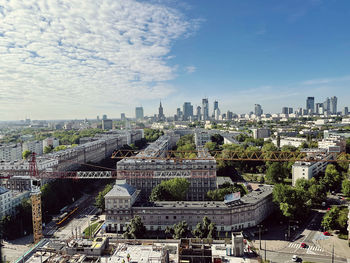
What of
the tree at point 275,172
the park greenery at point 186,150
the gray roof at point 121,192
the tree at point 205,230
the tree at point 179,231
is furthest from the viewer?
the park greenery at point 186,150

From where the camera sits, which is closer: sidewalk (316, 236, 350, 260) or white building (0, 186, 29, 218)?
sidewalk (316, 236, 350, 260)

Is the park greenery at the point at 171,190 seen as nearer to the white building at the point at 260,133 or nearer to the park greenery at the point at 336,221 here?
the park greenery at the point at 336,221

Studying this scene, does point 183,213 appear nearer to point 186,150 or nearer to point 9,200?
point 9,200

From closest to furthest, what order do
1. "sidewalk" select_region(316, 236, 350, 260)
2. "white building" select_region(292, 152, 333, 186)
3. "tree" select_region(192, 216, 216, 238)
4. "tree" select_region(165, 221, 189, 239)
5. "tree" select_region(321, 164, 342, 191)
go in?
1. "sidewalk" select_region(316, 236, 350, 260)
2. "tree" select_region(165, 221, 189, 239)
3. "tree" select_region(192, 216, 216, 238)
4. "tree" select_region(321, 164, 342, 191)
5. "white building" select_region(292, 152, 333, 186)

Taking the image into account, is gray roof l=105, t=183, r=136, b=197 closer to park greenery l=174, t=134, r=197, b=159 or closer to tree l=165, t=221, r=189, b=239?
tree l=165, t=221, r=189, b=239

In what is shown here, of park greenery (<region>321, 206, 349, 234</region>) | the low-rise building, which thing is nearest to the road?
park greenery (<region>321, 206, 349, 234</region>)

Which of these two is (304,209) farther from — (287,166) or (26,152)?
(26,152)

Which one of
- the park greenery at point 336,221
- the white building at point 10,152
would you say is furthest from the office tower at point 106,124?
the park greenery at point 336,221

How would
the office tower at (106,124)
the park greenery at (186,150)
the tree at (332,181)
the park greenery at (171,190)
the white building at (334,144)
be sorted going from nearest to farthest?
the park greenery at (171,190) < the tree at (332,181) < the park greenery at (186,150) < the white building at (334,144) < the office tower at (106,124)
